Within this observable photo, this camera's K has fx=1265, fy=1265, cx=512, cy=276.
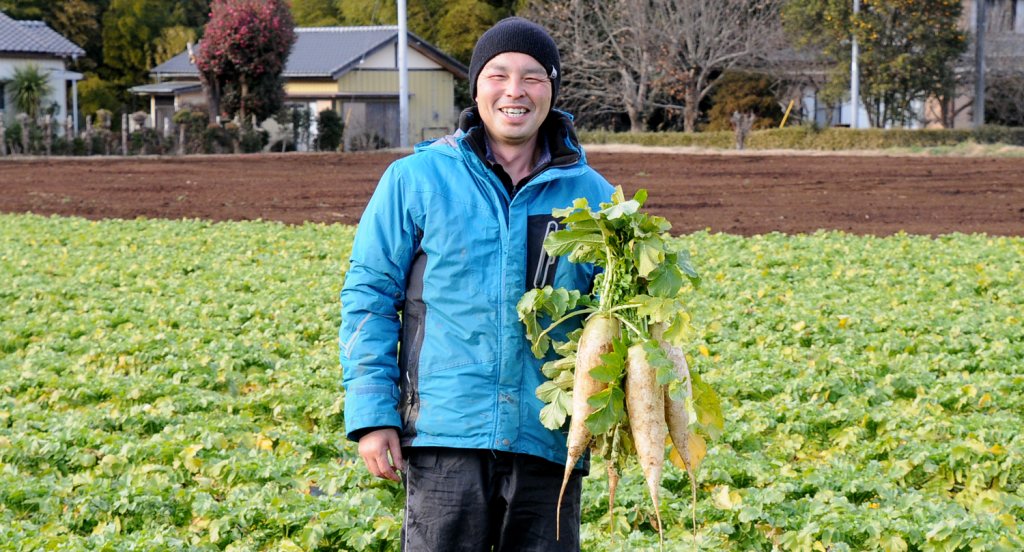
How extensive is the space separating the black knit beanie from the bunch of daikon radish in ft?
1.48

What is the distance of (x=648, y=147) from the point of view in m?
40.7

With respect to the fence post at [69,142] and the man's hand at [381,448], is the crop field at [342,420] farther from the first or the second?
the fence post at [69,142]

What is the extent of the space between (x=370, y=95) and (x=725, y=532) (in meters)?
43.4

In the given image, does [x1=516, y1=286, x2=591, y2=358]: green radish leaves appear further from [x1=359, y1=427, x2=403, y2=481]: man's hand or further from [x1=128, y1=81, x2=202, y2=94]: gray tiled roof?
[x1=128, y1=81, x2=202, y2=94]: gray tiled roof

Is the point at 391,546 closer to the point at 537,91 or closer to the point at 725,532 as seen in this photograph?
the point at 725,532

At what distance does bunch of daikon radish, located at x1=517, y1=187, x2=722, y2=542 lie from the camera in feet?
9.90

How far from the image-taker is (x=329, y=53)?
157 ft

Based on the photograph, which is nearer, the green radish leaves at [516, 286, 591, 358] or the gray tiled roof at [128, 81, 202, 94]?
the green radish leaves at [516, 286, 591, 358]

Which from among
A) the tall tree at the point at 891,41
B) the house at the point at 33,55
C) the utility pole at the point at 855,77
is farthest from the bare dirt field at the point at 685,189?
the house at the point at 33,55

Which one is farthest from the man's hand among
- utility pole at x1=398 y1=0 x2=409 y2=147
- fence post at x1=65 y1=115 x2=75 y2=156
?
utility pole at x1=398 y1=0 x2=409 y2=147

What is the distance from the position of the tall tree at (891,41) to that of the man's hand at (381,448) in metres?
39.4

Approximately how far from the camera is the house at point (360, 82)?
154 feet

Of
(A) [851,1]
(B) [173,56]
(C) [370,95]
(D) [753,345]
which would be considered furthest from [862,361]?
(B) [173,56]

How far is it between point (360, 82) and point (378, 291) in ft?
149
